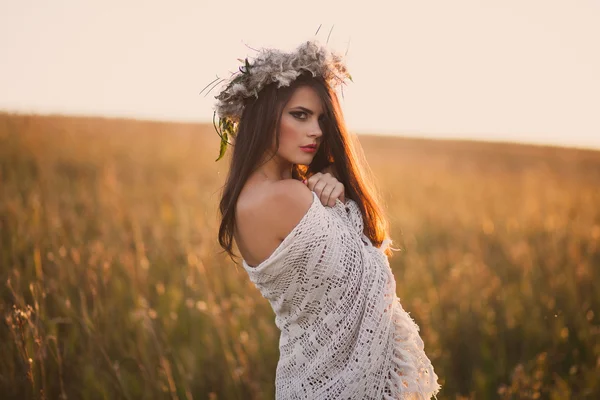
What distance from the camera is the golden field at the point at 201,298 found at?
2.72 metres

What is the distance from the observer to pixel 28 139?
27.1ft

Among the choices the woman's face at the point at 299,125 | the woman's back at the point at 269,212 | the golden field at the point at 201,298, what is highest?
the woman's face at the point at 299,125

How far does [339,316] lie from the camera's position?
1.86 metres

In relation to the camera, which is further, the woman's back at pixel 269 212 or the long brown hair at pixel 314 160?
the long brown hair at pixel 314 160

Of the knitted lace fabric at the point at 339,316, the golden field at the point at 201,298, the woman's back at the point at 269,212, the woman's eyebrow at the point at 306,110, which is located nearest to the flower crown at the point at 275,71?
the woman's eyebrow at the point at 306,110

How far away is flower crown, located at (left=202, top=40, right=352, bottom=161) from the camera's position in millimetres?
2064

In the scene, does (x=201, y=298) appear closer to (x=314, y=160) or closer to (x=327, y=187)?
(x=314, y=160)

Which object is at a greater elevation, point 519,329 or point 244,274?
point 519,329

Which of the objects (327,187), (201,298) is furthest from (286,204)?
(201,298)

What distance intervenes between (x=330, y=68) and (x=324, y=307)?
1107mm

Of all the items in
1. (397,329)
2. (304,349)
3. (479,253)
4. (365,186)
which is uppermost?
(365,186)

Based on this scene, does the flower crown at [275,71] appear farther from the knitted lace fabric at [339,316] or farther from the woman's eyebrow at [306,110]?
the knitted lace fabric at [339,316]

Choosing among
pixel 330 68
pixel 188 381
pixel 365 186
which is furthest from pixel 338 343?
pixel 188 381

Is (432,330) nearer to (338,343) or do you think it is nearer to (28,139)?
(338,343)
